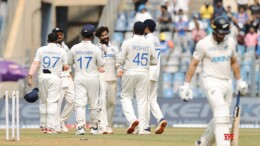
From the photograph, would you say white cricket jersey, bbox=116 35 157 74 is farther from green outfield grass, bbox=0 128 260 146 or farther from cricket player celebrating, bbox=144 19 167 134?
green outfield grass, bbox=0 128 260 146

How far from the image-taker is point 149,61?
24266 mm

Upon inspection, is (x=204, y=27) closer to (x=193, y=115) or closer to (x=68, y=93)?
(x=193, y=115)

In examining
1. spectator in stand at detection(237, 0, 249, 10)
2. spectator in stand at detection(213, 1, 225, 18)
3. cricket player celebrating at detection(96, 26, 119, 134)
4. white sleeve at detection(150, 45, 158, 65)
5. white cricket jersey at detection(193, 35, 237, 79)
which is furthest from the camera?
spectator in stand at detection(237, 0, 249, 10)

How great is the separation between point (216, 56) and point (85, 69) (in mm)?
6447

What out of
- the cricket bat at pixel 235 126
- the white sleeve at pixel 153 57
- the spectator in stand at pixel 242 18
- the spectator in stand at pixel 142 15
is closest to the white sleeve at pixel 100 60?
the white sleeve at pixel 153 57

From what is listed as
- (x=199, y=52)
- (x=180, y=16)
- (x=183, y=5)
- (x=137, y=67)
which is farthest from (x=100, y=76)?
(x=183, y=5)

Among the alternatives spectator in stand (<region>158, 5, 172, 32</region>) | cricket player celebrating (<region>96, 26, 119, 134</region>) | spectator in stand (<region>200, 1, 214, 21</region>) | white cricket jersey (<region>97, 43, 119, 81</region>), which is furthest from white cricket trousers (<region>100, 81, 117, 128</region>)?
spectator in stand (<region>200, 1, 214, 21</region>)

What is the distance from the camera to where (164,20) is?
40.1 m

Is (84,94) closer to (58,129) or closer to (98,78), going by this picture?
(98,78)

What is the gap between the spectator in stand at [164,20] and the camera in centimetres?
4006

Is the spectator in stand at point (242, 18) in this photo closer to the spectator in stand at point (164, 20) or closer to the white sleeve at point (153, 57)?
the spectator in stand at point (164, 20)

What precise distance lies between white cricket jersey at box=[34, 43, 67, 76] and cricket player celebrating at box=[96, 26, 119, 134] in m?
0.90

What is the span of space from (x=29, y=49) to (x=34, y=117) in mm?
4446

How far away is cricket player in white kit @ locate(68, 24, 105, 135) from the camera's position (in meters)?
24.1
